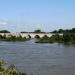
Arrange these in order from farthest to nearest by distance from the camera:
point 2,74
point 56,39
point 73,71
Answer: point 56,39
point 73,71
point 2,74

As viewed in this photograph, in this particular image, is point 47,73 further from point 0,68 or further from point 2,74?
point 2,74

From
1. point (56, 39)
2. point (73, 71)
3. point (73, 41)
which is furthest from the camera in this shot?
point (56, 39)

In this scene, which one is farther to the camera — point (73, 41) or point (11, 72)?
point (73, 41)

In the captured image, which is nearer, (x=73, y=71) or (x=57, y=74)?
(x=57, y=74)

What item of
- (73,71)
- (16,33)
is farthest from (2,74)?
(16,33)

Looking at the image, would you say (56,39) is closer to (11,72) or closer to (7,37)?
(7,37)

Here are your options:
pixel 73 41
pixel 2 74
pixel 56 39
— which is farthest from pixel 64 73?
pixel 56 39

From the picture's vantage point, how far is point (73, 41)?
55.6 metres

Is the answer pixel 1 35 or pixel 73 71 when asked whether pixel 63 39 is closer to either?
pixel 1 35

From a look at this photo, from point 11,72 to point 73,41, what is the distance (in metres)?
45.9

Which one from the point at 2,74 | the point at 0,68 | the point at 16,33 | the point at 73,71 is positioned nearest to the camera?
the point at 2,74

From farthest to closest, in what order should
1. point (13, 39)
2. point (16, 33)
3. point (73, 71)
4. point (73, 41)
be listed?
point (16, 33) < point (13, 39) < point (73, 41) < point (73, 71)

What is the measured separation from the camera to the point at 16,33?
75.1 metres

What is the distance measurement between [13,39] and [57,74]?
177 ft
